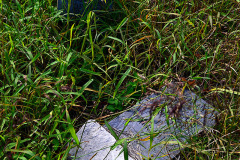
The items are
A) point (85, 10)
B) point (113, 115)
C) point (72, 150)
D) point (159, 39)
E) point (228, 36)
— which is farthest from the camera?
point (85, 10)

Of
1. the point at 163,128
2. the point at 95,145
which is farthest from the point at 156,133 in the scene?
the point at 95,145

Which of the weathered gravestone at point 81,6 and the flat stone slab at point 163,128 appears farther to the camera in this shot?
the weathered gravestone at point 81,6

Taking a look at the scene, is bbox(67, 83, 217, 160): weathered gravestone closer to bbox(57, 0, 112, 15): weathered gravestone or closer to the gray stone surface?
the gray stone surface

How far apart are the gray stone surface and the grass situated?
69mm

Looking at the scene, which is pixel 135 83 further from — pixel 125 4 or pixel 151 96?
pixel 125 4

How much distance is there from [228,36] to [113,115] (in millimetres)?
946

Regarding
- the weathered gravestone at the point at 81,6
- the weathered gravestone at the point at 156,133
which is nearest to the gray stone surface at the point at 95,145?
the weathered gravestone at the point at 156,133

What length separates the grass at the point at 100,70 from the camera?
1423mm

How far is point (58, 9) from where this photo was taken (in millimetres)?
Result: 2045

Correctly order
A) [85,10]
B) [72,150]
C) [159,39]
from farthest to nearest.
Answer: [85,10] < [159,39] < [72,150]

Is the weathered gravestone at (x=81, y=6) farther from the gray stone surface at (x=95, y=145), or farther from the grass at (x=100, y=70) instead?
the gray stone surface at (x=95, y=145)

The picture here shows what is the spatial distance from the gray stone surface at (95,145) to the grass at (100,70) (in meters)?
0.07

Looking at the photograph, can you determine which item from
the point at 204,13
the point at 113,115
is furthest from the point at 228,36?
the point at 113,115

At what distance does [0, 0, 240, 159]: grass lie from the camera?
4.67 ft
